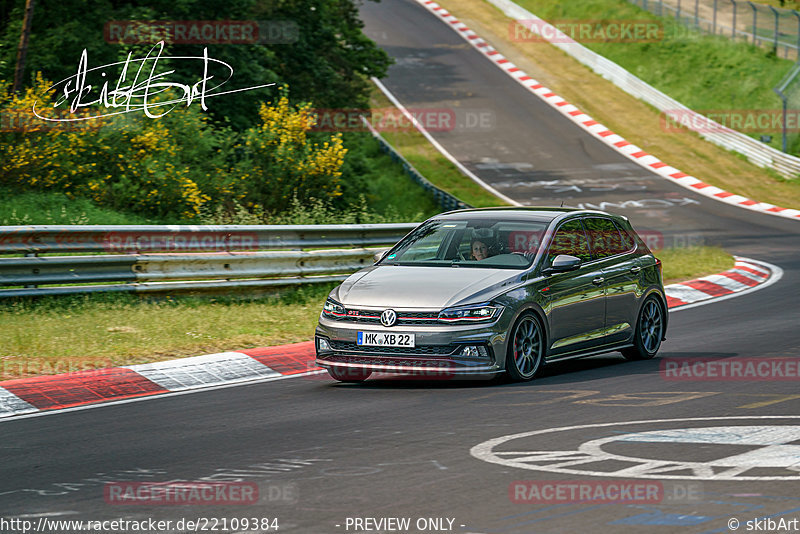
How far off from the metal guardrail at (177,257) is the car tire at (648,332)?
17.1 feet

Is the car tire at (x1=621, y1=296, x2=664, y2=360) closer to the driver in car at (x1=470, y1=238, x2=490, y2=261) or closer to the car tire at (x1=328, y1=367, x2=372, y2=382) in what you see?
the driver in car at (x1=470, y1=238, x2=490, y2=261)

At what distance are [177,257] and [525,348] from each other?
18.4 feet

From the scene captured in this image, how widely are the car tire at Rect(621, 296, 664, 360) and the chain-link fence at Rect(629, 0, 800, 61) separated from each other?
3510cm

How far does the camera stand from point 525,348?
10.6 meters

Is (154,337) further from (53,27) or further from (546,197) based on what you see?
(546,197)

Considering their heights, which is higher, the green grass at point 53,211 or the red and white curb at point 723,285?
the green grass at point 53,211

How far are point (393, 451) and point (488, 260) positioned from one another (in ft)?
12.3

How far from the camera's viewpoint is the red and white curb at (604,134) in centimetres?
3409

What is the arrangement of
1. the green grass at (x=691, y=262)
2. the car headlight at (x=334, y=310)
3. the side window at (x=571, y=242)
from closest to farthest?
1. the car headlight at (x=334, y=310)
2. the side window at (x=571, y=242)
3. the green grass at (x=691, y=262)

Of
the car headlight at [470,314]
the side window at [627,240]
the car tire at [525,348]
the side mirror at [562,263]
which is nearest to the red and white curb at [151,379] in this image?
the car headlight at [470,314]

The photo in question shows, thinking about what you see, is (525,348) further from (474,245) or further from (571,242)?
(571,242)

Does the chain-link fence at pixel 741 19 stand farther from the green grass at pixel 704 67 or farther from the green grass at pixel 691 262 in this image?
the green grass at pixel 691 262

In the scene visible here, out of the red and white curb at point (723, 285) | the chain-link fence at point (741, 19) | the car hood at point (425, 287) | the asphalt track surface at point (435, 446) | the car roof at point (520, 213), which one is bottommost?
the asphalt track surface at point (435, 446)

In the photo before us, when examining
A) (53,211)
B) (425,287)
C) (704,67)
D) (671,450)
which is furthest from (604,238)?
(704,67)
